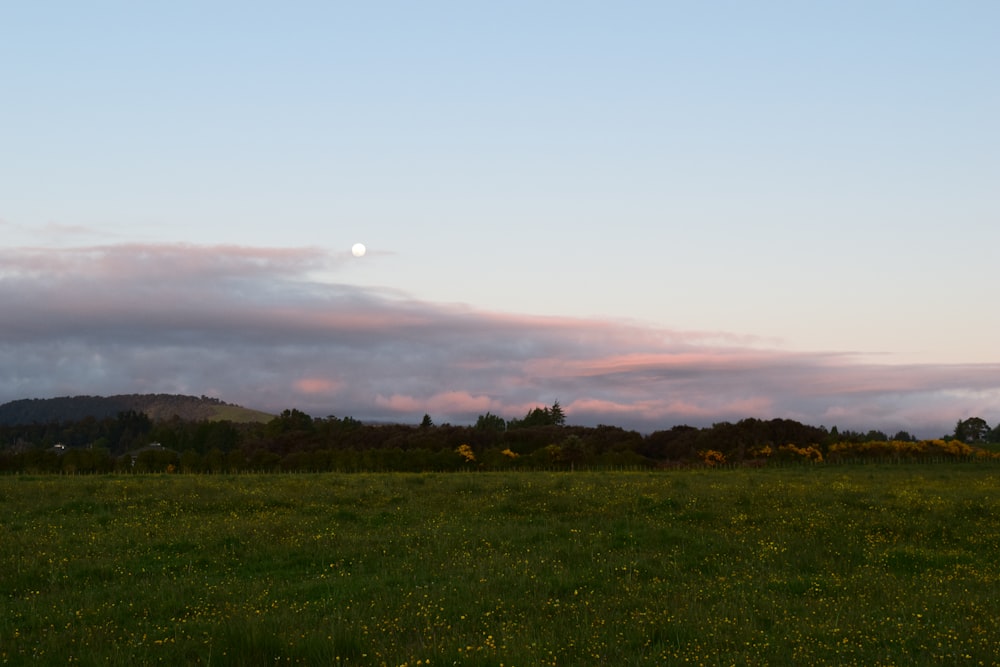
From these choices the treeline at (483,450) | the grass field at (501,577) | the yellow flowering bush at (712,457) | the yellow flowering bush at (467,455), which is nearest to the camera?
the grass field at (501,577)

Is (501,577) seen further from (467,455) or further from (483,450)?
(483,450)

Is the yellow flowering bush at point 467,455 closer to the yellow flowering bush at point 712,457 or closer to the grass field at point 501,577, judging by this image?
the yellow flowering bush at point 712,457

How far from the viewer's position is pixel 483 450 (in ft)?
216

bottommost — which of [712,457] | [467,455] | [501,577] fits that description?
[712,457]

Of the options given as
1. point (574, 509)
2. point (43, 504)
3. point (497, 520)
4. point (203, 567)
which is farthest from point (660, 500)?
point (43, 504)

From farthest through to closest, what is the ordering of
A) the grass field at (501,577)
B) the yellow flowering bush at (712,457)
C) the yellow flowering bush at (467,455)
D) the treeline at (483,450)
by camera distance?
the yellow flowering bush at (712,457), the yellow flowering bush at (467,455), the treeline at (483,450), the grass field at (501,577)

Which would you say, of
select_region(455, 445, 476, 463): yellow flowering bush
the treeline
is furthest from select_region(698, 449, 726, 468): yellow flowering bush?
select_region(455, 445, 476, 463): yellow flowering bush

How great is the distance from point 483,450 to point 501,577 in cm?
4980

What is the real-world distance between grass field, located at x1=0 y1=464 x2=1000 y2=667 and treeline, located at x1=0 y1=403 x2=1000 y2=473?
75.8 feet

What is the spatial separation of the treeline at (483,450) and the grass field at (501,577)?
23.1m

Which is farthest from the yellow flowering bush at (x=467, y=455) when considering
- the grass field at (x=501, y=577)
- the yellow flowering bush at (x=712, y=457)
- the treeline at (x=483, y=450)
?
the grass field at (x=501, y=577)

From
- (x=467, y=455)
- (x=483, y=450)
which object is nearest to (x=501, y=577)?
(x=467, y=455)

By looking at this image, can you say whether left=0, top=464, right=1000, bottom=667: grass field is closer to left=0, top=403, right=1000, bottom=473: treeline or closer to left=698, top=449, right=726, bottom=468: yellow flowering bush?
left=0, top=403, right=1000, bottom=473: treeline

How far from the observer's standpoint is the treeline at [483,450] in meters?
54.1
